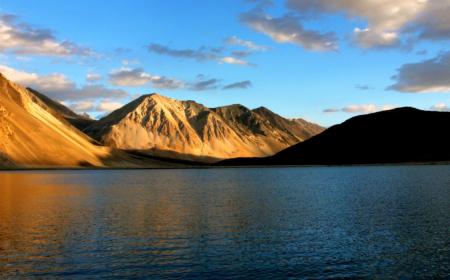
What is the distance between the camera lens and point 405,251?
31.1 metres

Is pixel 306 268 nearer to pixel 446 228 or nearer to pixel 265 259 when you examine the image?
pixel 265 259

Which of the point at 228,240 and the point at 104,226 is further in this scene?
the point at 104,226

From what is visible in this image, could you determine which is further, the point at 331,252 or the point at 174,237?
the point at 174,237

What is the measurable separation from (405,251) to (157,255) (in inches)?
624

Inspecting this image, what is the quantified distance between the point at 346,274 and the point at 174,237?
15073 millimetres

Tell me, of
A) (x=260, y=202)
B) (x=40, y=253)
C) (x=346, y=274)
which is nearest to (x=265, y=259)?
(x=346, y=274)

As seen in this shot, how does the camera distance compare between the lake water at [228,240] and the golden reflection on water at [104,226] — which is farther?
the golden reflection on water at [104,226]

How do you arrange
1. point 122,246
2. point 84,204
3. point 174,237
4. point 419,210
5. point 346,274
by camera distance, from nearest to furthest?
point 346,274, point 122,246, point 174,237, point 419,210, point 84,204

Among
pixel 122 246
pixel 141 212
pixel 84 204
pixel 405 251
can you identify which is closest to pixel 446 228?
pixel 405 251

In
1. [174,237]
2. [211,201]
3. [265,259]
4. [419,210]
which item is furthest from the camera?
[211,201]

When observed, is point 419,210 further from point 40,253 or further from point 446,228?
point 40,253

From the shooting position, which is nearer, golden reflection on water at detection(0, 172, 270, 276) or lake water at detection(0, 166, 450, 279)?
lake water at detection(0, 166, 450, 279)

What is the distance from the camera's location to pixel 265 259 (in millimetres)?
29281

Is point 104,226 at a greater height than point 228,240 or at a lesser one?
greater
